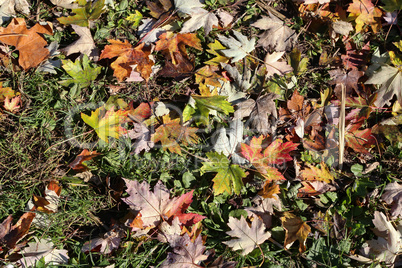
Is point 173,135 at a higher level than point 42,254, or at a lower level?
higher

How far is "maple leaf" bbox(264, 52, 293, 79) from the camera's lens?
104 inches

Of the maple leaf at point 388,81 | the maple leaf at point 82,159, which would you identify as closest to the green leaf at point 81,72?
the maple leaf at point 82,159

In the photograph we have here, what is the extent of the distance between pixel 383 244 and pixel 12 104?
2908 mm

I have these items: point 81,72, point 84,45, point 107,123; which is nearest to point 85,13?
point 84,45

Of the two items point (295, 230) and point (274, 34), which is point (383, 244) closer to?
point (295, 230)

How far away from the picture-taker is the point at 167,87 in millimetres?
2602

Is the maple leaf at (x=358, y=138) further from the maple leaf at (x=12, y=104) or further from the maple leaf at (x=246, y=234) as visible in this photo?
the maple leaf at (x=12, y=104)

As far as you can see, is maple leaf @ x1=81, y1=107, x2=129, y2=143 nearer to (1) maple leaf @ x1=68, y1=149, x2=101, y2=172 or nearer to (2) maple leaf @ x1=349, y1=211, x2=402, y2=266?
(1) maple leaf @ x1=68, y1=149, x2=101, y2=172

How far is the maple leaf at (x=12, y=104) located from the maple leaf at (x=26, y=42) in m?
0.25

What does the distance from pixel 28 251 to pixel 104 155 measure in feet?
2.62

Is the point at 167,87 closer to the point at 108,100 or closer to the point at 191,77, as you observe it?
the point at 191,77

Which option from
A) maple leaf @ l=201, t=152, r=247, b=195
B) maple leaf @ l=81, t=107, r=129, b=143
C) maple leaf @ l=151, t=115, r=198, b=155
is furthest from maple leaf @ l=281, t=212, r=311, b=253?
maple leaf @ l=81, t=107, r=129, b=143

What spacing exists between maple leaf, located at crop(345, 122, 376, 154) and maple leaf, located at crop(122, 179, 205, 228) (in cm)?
133

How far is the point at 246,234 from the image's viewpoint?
234 centimetres
